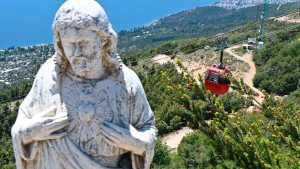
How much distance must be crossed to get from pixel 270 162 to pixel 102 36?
6.14 m

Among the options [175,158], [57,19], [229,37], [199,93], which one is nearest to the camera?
[57,19]

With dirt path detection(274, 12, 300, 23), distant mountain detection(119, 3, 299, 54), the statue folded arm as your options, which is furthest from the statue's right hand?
distant mountain detection(119, 3, 299, 54)

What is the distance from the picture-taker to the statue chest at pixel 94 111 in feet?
17.1

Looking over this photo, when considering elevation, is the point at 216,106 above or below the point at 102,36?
below

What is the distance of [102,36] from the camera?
5203 millimetres

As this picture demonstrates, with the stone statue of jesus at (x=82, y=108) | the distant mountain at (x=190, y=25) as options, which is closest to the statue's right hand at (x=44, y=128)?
the stone statue of jesus at (x=82, y=108)

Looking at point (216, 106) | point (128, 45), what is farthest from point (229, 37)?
point (216, 106)

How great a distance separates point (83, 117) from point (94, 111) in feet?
0.34

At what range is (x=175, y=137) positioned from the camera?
45531 millimetres

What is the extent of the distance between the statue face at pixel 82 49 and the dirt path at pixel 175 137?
37.6 meters

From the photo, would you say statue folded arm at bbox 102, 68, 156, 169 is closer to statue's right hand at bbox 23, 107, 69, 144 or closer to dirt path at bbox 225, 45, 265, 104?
statue's right hand at bbox 23, 107, 69, 144

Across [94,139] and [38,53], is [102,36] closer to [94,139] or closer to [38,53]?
[94,139]

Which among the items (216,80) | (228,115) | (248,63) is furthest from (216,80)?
(248,63)

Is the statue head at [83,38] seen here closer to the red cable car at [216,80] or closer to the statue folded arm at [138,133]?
the statue folded arm at [138,133]
